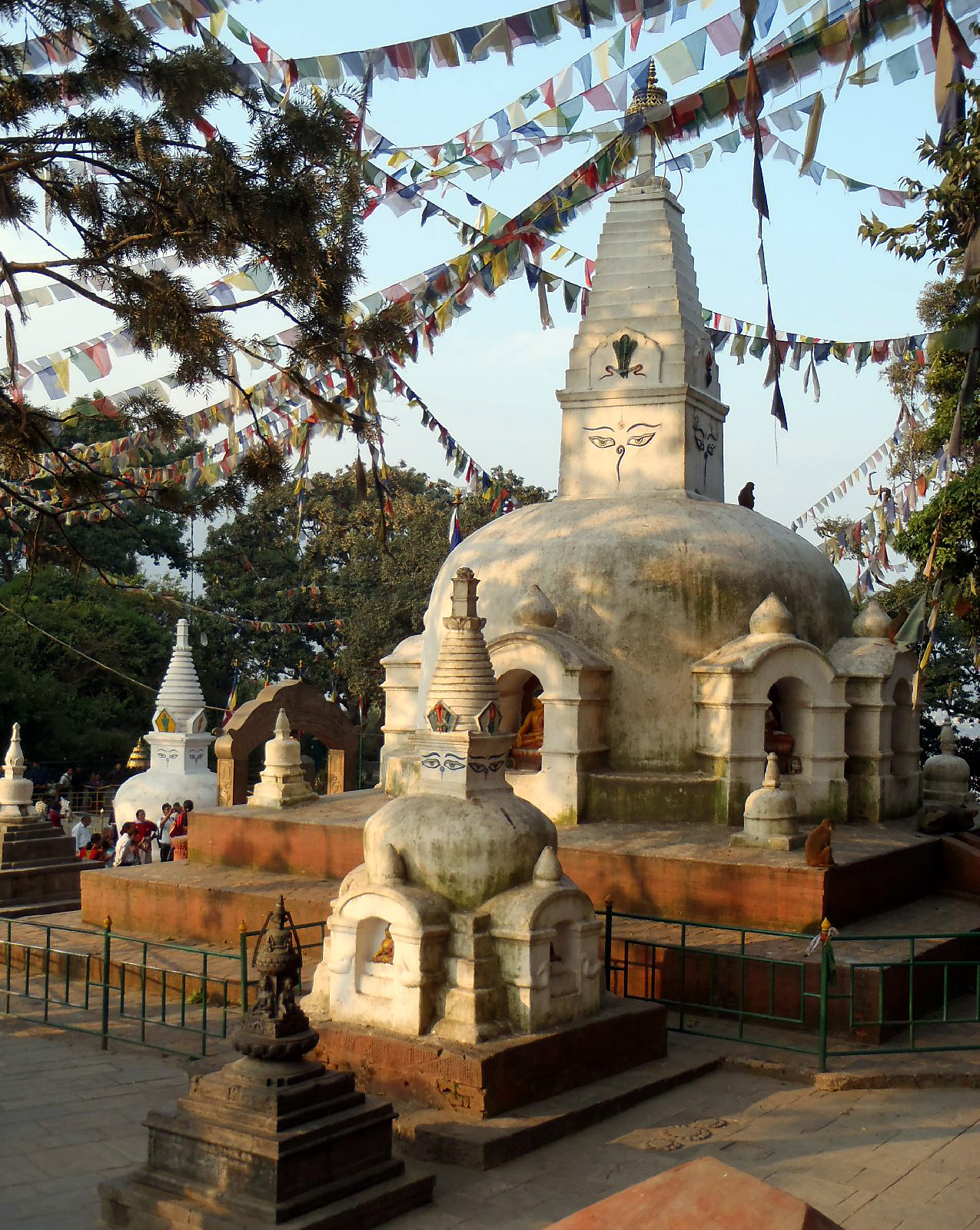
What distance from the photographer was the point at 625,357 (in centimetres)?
1567

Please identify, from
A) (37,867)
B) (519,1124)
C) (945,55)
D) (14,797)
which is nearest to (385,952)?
Answer: (519,1124)

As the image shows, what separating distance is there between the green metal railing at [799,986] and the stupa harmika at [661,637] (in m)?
2.56

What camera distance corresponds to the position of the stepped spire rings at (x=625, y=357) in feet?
51.3

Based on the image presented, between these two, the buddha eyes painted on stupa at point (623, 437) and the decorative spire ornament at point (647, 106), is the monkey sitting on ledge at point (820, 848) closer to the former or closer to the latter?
the buddha eyes painted on stupa at point (623, 437)

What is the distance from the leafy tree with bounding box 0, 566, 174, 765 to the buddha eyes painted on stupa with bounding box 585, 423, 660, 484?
17.1 meters

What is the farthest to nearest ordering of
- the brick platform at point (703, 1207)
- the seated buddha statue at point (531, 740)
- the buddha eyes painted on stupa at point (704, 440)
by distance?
the buddha eyes painted on stupa at point (704, 440) < the seated buddha statue at point (531, 740) < the brick platform at point (703, 1207)

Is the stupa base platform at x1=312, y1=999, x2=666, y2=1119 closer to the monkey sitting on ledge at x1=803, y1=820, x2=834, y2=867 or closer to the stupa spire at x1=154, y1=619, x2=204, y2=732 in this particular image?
the monkey sitting on ledge at x1=803, y1=820, x2=834, y2=867

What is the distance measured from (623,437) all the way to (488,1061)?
9198 millimetres

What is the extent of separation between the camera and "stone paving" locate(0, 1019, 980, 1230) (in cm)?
705

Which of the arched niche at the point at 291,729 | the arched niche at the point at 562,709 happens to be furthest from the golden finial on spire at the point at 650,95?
the arched niche at the point at 291,729

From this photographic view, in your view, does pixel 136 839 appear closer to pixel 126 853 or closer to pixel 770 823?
pixel 126 853

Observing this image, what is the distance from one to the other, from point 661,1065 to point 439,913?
6.92 feet

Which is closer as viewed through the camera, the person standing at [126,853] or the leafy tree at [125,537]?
the person standing at [126,853]

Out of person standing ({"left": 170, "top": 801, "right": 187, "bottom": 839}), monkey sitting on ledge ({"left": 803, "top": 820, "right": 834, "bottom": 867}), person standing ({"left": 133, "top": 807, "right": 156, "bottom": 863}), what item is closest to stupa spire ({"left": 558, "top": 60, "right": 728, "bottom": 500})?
monkey sitting on ledge ({"left": 803, "top": 820, "right": 834, "bottom": 867})
